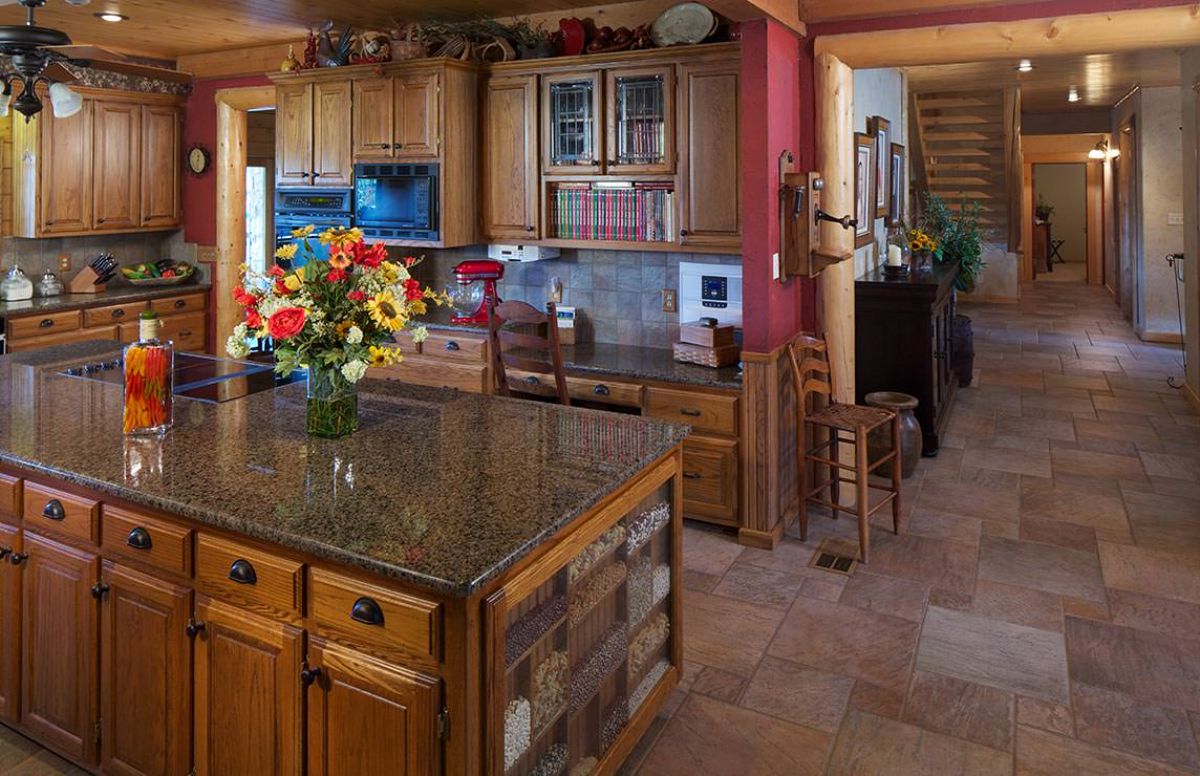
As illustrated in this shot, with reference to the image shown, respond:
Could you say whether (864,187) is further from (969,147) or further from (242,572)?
(969,147)

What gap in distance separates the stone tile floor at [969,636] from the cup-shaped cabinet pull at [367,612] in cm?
112

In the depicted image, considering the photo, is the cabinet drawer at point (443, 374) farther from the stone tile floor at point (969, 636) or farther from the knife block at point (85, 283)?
the knife block at point (85, 283)

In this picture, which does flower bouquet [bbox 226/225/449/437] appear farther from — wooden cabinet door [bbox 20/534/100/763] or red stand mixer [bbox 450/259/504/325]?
red stand mixer [bbox 450/259/504/325]

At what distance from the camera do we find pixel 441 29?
196 inches

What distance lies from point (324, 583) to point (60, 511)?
936 millimetres

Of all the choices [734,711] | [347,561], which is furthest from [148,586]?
[734,711]

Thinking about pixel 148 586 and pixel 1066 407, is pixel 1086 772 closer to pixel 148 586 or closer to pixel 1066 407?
pixel 148 586

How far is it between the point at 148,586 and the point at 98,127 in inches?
217

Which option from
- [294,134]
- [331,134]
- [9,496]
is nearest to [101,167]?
[294,134]

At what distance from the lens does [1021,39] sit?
3.90 meters

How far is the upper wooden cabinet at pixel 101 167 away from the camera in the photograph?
6.02 metres

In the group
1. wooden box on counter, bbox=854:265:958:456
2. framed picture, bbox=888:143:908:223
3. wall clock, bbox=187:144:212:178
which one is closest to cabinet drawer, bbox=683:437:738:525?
wooden box on counter, bbox=854:265:958:456

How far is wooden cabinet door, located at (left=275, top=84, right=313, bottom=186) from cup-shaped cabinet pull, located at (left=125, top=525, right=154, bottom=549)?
145 inches

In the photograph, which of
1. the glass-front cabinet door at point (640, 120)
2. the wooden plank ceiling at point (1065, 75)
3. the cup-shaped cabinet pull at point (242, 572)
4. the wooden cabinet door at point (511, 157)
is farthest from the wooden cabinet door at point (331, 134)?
the wooden plank ceiling at point (1065, 75)
